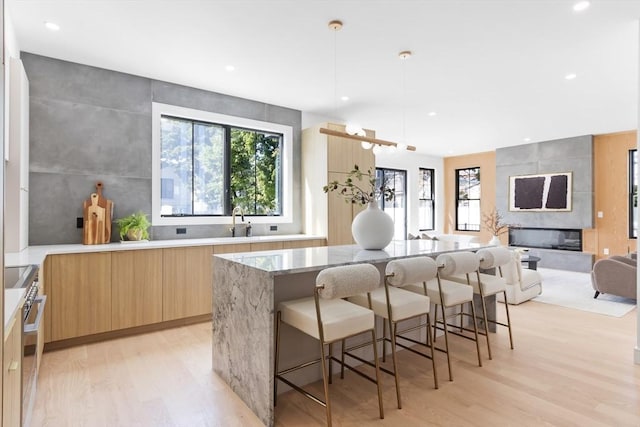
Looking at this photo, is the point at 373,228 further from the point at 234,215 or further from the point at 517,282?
the point at 517,282

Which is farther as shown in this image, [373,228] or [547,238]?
[547,238]

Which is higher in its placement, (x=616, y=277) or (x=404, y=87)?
(x=404, y=87)

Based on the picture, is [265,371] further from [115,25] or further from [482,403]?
[115,25]

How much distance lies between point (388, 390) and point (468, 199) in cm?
843

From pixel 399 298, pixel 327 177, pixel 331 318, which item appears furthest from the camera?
pixel 327 177

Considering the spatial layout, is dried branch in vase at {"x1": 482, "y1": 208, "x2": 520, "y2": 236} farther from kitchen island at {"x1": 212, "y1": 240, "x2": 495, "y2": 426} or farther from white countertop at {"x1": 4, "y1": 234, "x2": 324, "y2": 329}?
kitchen island at {"x1": 212, "y1": 240, "x2": 495, "y2": 426}

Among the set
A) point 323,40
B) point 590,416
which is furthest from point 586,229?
point 323,40

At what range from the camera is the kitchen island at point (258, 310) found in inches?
83.5

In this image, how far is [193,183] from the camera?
15.6 feet

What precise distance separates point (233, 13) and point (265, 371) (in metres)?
2.80

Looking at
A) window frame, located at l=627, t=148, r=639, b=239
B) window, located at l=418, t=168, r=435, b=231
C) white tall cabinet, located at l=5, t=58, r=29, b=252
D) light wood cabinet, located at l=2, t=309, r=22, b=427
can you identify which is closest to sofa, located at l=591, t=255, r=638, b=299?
window frame, located at l=627, t=148, r=639, b=239

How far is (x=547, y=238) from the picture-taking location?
8047 millimetres

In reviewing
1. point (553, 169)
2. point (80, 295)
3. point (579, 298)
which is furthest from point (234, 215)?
point (553, 169)

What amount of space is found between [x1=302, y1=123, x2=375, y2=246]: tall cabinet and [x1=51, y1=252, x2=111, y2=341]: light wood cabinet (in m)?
2.86
